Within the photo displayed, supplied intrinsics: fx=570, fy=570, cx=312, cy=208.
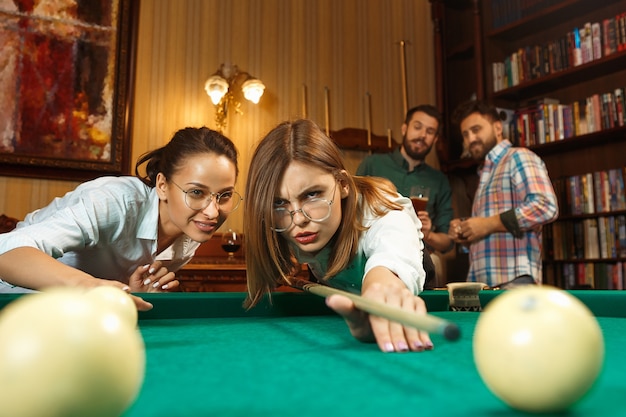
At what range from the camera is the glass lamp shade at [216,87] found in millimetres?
4336

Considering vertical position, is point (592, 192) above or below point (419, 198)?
above

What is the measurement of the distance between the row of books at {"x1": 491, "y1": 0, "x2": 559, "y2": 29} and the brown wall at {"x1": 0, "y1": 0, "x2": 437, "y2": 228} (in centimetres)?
83

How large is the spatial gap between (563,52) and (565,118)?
1.64ft

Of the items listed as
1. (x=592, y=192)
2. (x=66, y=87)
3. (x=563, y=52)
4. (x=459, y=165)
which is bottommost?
(x=592, y=192)

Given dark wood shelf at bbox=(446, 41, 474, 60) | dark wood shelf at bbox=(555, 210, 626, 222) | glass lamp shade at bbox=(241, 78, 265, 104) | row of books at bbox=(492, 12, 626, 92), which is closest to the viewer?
dark wood shelf at bbox=(555, 210, 626, 222)

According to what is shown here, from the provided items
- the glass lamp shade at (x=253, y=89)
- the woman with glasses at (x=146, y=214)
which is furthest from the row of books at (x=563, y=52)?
the woman with glasses at (x=146, y=214)

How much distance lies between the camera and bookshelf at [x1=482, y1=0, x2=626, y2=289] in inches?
153

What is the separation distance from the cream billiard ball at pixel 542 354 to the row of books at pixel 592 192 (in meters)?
3.59

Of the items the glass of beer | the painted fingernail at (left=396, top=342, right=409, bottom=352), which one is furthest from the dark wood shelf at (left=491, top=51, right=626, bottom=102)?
the painted fingernail at (left=396, top=342, right=409, bottom=352)

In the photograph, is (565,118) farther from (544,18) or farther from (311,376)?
(311,376)

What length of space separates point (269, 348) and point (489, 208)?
2624mm

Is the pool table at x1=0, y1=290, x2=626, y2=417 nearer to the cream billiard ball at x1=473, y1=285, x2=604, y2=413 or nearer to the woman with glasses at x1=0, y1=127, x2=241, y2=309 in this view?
the cream billiard ball at x1=473, y1=285, x2=604, y2=413

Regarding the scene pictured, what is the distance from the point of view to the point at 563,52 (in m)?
4.23

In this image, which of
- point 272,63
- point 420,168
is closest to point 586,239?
point 420,168
